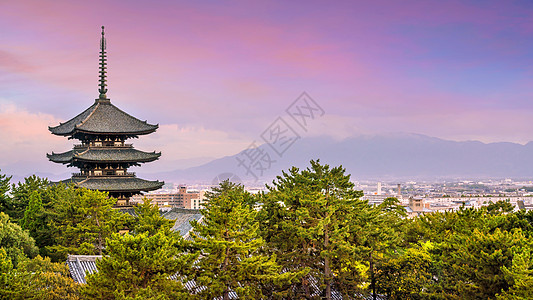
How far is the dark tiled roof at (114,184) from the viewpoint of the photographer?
33.8 metres

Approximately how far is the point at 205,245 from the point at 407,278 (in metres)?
9.41

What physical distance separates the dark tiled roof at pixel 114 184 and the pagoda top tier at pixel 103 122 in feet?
10.2

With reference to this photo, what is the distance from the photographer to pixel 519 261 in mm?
15539

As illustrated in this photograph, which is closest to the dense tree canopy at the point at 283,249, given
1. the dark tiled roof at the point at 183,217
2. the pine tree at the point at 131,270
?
the pine tree at the point at 131,270

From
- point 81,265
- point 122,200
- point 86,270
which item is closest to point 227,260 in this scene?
point 86,270

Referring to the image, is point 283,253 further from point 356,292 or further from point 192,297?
point 192,297

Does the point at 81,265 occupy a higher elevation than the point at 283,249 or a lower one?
lower

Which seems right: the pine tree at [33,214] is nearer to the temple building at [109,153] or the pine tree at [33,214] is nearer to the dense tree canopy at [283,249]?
the dense tree canopy at [283,249]

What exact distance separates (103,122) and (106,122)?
20cm

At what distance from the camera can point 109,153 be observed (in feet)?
115

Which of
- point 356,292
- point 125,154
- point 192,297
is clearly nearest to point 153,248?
point 192,297

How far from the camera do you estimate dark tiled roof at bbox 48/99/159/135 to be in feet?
115

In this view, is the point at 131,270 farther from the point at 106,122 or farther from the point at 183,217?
the point at 106,122

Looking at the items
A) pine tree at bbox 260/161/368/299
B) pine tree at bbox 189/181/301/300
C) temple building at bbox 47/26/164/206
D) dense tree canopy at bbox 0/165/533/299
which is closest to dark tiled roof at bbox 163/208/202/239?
temple building at bbox 47/26/164/206
